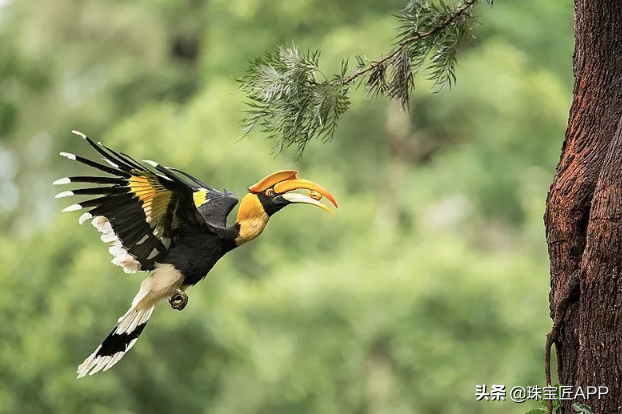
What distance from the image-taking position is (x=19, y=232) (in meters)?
8.63

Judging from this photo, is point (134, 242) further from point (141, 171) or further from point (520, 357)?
point (520, 357)

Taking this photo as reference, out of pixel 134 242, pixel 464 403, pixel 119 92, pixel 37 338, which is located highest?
pixel 119 92

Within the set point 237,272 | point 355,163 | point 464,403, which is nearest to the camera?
point 464,403

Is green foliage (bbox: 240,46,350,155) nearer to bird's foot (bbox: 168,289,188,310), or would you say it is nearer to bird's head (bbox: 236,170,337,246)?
bird's head (bbox: 236,170,337,246)

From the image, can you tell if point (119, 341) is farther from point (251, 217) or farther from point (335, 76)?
point (335, 76)

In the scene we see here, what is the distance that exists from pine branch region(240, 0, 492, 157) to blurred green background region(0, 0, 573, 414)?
13.4ft

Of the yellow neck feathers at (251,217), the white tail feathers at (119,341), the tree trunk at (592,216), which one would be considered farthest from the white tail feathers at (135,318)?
the tree trunk at (592,216)

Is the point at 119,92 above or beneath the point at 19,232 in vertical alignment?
above

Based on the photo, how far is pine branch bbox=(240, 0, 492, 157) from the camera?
8.18 feet

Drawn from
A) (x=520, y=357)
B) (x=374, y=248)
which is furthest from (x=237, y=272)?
(x=520, y=357)

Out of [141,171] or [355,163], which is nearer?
[141,171]

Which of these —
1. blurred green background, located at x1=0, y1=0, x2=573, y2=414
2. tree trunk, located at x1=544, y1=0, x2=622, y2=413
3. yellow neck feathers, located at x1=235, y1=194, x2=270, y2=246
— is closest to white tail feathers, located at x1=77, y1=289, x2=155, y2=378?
yellow neck feathers, located at x1=235, y1=194, x2=270, y2=246

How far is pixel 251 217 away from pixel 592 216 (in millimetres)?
771

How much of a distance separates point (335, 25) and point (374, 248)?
2707mm
